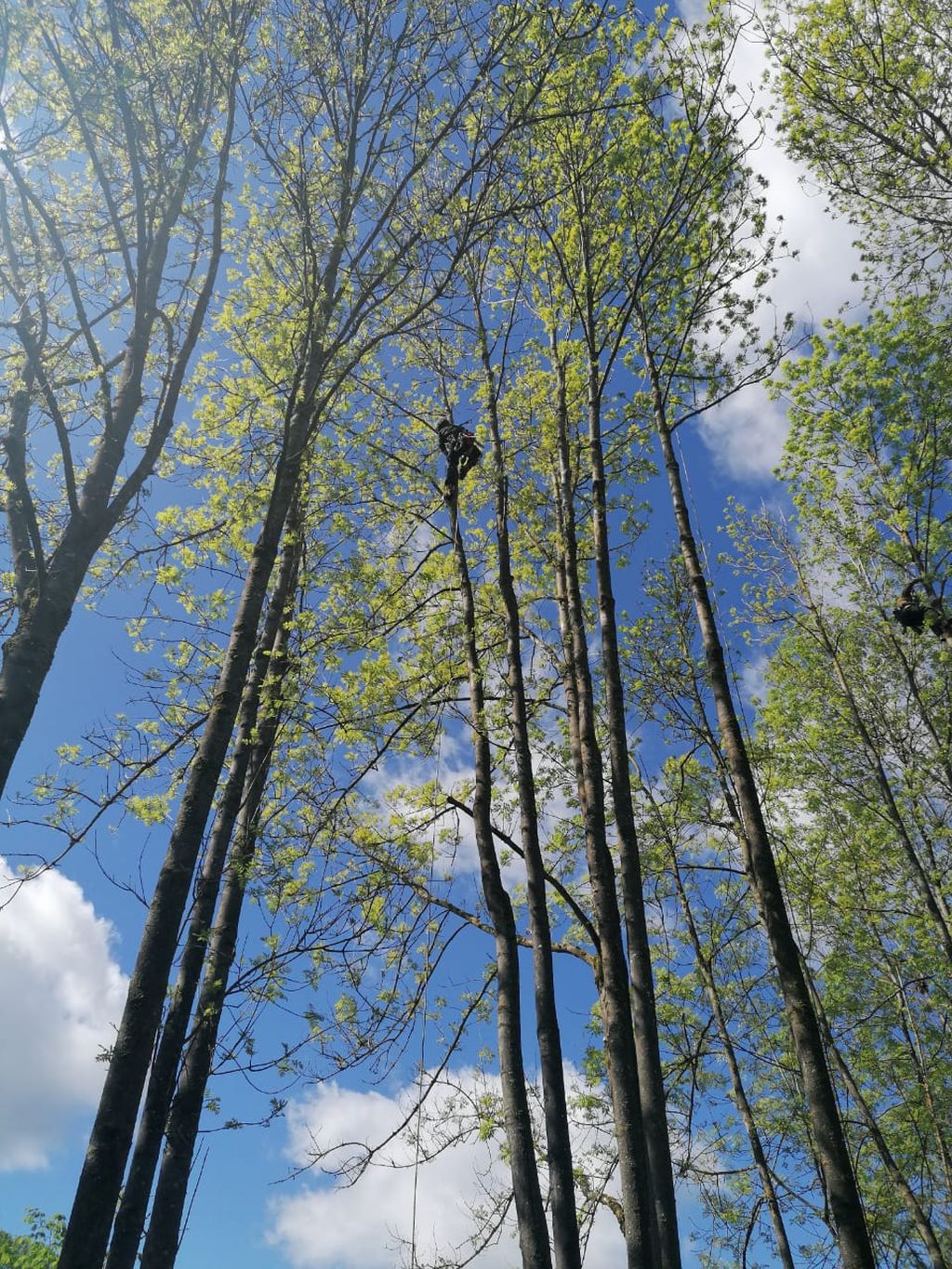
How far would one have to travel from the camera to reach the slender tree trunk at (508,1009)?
17.9ft

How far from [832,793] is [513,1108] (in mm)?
8989

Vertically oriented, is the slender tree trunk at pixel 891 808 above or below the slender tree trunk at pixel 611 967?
above

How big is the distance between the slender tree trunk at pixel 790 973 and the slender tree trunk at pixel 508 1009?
201cm

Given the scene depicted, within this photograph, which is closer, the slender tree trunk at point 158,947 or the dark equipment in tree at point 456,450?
the slender tree trunk at point 158,947

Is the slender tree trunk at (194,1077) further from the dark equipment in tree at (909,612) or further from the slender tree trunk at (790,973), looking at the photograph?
the dark equipment in tree at (909,612)

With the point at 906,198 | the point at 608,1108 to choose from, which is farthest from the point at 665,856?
the point at 906,198

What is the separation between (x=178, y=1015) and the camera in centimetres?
496

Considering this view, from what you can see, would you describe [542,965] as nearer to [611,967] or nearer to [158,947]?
[611,967]

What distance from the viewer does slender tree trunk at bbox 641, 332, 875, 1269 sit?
4.22m

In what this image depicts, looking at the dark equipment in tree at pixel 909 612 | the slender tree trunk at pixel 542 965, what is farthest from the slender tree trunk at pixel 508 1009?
the dark equipment in tree at pixel 909 612

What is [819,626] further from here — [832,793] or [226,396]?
[226,396]

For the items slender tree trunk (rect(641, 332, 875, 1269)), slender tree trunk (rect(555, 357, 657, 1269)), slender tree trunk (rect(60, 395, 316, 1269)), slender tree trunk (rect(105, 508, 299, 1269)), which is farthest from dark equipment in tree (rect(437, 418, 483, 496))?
slender tree trunk (rect(60, 395, 316, 1269))

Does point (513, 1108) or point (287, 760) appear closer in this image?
point (513, 1108)

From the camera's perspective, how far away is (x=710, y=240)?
8.39 meters
